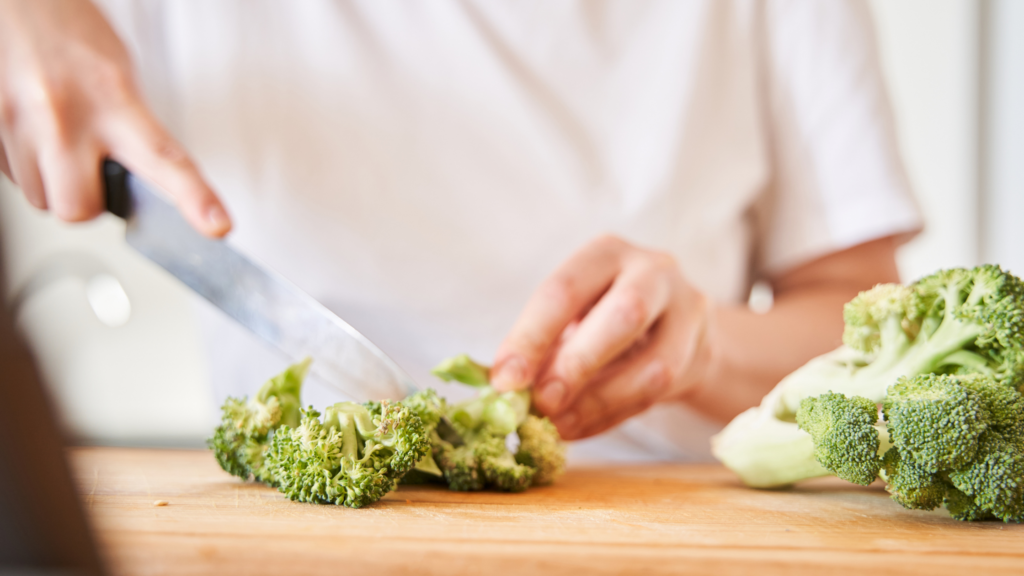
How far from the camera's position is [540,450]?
890mm

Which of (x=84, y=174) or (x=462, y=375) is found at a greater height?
(x=84, y=174)

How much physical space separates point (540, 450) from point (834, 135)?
41.5 inches

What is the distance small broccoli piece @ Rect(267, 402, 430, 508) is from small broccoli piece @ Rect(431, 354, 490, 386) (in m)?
0.17

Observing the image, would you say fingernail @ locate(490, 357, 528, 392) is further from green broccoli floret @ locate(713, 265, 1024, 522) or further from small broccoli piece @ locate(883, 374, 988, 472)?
small broccoli piece @ locate(883, 374, 988, 472)

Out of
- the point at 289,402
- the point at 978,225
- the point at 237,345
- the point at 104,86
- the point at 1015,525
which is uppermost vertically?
the point at 978,225

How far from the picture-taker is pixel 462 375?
3.15 feet

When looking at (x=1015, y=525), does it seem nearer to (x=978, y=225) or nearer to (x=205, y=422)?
(x=205, y=422)

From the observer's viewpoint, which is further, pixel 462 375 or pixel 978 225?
pixel 978 225

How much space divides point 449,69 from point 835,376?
3.41 ft

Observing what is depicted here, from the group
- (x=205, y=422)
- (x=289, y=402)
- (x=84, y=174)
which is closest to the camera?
(x=289, y=402)

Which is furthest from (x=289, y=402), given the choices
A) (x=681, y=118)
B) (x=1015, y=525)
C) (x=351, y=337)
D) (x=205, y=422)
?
(x=205, y=422)

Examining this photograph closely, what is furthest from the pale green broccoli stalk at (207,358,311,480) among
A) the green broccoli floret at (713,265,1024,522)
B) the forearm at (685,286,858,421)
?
the forearm at (685,286,858,421)

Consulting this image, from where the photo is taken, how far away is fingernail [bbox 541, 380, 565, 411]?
0.97 meters

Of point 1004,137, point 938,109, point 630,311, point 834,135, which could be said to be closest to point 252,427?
point 630,311
